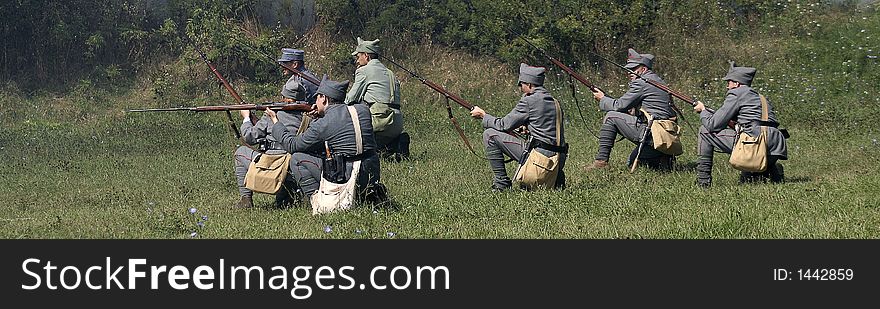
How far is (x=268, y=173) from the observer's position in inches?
500

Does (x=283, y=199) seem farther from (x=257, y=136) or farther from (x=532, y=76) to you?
(x=532, y=76)

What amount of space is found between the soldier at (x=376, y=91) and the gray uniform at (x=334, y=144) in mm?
4501

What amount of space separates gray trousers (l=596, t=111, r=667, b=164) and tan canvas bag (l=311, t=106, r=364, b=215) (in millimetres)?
5346

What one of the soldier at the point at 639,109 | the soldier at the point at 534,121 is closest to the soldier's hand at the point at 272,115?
the soldier at the point at 534,121

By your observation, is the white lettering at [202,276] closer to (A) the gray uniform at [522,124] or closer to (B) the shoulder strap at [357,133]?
(B) the shoulder strap at [357,133]

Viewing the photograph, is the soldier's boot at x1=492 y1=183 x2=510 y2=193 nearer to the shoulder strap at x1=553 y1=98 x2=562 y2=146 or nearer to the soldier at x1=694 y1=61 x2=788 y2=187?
the shoulder strap at x1=553 y1=98 x2=562 y2=146

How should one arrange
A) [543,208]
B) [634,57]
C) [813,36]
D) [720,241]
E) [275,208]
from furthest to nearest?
[813,36] < [634,57] < [275,208] < [543,208] < [720,241]

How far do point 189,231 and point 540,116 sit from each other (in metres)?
4.22

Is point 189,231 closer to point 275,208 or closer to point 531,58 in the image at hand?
point 275,208

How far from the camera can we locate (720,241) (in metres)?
9.79

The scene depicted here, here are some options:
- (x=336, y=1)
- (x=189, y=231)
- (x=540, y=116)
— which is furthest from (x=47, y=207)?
(x=336, y=1)

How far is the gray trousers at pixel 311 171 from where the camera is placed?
12367mm

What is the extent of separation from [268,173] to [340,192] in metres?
0.89

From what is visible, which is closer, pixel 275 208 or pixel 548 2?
pixel 275 208
